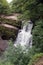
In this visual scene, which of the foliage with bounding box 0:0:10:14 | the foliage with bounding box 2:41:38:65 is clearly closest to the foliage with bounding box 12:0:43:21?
the foliage with bounding box 2:41:38:65

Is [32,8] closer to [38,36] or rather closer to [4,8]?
[38,36]

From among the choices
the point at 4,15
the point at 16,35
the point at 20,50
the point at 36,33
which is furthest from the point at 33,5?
the point at 4,15

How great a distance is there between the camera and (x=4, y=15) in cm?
1639

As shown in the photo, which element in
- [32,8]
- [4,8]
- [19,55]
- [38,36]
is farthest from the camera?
[4,8]

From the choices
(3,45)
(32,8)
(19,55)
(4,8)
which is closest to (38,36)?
(19,55)

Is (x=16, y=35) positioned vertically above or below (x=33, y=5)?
below

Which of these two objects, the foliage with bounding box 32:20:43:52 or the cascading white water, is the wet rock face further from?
the foliage with bounding box 32:20:43:52

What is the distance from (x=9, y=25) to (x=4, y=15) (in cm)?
170

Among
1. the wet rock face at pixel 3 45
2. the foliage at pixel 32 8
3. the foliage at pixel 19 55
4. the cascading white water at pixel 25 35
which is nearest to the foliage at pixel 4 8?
the cascading white water at pixel 25 35

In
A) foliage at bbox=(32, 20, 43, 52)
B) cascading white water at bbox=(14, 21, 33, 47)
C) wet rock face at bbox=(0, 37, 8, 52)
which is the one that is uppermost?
foliage at bbox=(32, 20, 43, 52)

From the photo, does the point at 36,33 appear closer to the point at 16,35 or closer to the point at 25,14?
the point at 25,14

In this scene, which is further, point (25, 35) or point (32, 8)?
point (25, 35)

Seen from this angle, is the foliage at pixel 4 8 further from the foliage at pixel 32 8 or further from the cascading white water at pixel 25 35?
the foliage at pixel 32 8

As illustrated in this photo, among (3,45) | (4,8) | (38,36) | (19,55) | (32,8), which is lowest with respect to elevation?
(3,45)
